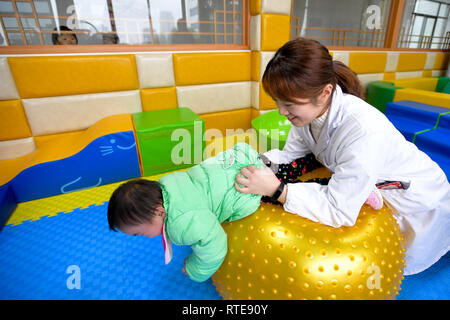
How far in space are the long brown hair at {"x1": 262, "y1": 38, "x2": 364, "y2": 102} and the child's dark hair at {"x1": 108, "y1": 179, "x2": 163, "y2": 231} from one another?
0.54 meters

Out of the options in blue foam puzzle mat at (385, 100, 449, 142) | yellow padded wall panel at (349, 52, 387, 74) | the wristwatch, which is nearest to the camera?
the wristwatch

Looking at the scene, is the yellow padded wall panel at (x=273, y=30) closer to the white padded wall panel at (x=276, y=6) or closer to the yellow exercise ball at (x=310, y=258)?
the white padded wall panel at (x=276, y=6)

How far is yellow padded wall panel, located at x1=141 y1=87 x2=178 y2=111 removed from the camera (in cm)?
224

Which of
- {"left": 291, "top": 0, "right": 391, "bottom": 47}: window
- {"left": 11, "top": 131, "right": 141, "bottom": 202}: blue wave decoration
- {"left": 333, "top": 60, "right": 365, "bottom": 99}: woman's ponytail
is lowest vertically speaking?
{"left": 11, "top": 131, "right": 141, "bottom": 202}: blue wave decoration

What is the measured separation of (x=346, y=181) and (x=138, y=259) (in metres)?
1.11

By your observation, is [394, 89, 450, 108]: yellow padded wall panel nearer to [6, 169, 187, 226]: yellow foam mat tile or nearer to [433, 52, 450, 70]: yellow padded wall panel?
[433, 52, 450, 70]: yellow padded wall panel

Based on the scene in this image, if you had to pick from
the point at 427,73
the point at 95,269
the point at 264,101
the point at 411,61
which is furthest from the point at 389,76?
the point at 95,269

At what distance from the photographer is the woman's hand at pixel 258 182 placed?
866mm

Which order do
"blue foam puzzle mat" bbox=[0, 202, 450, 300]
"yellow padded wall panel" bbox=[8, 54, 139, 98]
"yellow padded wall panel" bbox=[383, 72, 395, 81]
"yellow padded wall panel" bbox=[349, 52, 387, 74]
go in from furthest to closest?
1. "yellow padded wall panel" bbox=[383, 72, 395, 81]
2. "yellow padded wall panel" bbox=[349, 52, 387, 74]
3. "yellow padded wall panel" bbox=[8, 54, 139, 98]
4. "blue foam puzzle mat" bbox=[0, 202, 450, 300]

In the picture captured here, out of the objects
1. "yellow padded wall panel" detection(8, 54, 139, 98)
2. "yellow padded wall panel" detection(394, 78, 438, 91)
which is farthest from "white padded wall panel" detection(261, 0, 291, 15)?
"yellow padded wall panel" detection(394, 78, 438, 91)

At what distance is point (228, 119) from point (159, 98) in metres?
0.78

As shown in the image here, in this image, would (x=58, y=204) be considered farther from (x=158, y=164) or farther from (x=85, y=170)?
(x=158, y=164)

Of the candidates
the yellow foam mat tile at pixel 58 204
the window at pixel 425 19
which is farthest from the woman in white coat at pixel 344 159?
the window at pixel 425 19

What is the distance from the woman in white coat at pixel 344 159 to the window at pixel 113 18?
1946 mm
